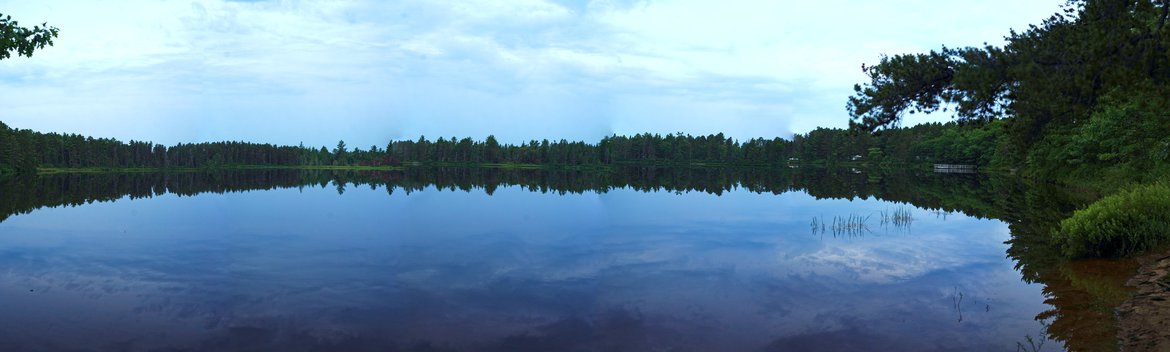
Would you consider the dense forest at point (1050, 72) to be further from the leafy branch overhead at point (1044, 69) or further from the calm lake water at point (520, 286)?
the calm lake water at point (520, 286)

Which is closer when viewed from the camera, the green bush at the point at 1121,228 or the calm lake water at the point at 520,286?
the calm lake water at the point at 520,286

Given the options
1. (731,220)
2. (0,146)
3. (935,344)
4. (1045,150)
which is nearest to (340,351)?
(935,344)

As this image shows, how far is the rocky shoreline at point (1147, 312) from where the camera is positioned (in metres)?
11.5

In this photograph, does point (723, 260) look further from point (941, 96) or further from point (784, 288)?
point (941, 96)

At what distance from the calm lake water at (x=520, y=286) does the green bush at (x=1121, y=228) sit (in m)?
1.88

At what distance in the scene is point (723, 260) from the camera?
25.5 meters

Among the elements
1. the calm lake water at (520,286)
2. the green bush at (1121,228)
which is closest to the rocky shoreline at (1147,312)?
the calm lake water at (520,286)

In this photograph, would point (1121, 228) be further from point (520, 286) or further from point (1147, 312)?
point (520, 286)

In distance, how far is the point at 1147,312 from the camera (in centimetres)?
1331

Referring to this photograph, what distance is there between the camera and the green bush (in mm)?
20781

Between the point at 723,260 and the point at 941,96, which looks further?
the point at 723,260

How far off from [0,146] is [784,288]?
16559cm

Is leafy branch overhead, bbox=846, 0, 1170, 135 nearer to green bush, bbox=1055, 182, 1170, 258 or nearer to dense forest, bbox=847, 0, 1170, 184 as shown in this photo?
dense forest, bbox=847, 0, 1170, 184

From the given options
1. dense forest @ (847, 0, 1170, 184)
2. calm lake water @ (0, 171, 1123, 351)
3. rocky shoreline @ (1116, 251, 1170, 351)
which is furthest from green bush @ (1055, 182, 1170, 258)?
dense forest @ (847, 0, 1170, 184)
